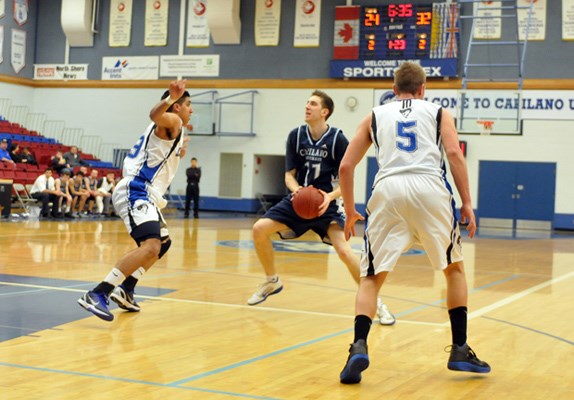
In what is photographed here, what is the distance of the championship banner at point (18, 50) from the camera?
3052 cm

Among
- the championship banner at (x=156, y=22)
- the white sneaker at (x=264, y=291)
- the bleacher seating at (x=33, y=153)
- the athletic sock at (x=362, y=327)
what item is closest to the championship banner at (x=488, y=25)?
the championship banner at (x=156, y=22)

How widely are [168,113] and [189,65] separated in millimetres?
23925

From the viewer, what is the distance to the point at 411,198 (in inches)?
179

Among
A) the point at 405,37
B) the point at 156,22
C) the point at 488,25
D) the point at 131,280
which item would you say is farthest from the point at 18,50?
the point at 131,280

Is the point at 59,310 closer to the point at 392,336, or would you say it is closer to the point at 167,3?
the point at 392,336

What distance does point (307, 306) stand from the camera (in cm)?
735

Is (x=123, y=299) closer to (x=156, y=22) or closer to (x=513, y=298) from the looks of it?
(x=513, y=298)

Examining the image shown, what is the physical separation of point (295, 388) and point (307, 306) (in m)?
3.14

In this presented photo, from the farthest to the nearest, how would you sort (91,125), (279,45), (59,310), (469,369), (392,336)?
(91,125) → (279,45) → (59,310) → (392,336) → (469,369)

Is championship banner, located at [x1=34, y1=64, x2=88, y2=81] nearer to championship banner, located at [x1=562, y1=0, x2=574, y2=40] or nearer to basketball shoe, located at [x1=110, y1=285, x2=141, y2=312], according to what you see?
championship banner, located at [x1=562, y1=0, x2=574, y2=40]

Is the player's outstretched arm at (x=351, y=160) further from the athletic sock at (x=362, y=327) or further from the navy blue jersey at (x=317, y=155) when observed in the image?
the navy blue jersey at (x=317, y=155)

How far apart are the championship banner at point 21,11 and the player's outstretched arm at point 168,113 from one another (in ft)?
86.4

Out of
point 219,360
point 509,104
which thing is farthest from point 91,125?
point 219,360

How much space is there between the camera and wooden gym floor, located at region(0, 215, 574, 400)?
4.27 meters
